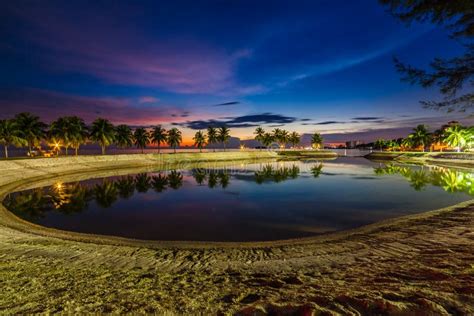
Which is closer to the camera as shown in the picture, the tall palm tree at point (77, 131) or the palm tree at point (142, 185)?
the palm tree at point (142, 185)

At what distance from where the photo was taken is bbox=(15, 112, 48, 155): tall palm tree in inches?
2415

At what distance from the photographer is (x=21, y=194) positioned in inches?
1071

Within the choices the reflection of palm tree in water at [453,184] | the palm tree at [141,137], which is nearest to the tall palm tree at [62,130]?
the palm tree at [141,137]

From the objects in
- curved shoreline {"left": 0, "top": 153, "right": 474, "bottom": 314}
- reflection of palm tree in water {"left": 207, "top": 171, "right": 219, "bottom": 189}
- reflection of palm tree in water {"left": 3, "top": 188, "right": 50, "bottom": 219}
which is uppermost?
curved shoreline {"left": 0, "top": 153, "right": 474, "bottom": 314}

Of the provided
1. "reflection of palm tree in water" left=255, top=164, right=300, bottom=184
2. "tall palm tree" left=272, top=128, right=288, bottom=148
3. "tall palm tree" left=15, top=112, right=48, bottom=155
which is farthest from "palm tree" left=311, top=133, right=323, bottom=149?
"tall palm tree" left=15, top=112, right=48, bottom=155

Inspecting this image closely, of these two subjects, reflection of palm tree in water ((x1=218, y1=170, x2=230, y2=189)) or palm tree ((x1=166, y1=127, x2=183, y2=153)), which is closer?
reflection of palm tree in water ((x1=218, y1=170, x2=230, y2=189))

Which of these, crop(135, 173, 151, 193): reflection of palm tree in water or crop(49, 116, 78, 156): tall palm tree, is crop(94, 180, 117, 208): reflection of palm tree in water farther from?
crop(49, 116, 78, 156): tall palm tree

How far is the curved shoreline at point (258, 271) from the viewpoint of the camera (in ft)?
17.5

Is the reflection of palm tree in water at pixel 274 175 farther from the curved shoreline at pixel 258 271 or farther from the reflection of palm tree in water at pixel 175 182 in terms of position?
the curved shoreline at pixel 258 271

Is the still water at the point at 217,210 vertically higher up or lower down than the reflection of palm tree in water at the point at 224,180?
higher up

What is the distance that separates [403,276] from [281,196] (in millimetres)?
19720

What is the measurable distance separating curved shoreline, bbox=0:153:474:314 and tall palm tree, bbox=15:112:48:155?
64.5 m

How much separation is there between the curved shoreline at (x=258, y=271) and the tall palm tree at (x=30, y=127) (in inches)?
2541

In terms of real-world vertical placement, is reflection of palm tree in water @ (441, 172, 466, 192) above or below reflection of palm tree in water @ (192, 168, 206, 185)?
A: above
